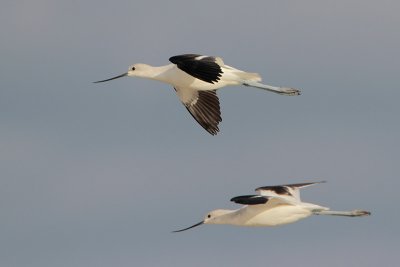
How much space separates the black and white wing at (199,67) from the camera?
2278 cm

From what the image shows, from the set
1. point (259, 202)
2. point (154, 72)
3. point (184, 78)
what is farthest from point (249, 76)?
point (259, 202)

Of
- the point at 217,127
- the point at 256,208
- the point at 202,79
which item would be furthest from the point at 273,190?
the point at 217,127

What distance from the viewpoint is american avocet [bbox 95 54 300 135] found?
23000 millimetres

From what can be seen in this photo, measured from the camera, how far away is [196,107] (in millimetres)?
26312

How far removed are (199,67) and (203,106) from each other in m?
3.34

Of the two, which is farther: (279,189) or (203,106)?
(203,106)

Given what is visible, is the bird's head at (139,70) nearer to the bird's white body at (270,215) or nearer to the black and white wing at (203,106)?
the black and white wing at (203,106)

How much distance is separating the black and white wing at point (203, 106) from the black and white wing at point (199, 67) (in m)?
2.67

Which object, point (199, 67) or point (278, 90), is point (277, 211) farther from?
point (278, 90)

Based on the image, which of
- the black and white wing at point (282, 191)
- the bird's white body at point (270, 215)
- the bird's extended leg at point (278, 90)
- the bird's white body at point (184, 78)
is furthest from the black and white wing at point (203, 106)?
the black and white wing at point (282, 191)

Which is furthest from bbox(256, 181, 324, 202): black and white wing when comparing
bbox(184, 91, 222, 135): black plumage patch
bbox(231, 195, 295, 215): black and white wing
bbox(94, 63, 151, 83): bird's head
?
bbox(94, 63, 151, 83): bird's head

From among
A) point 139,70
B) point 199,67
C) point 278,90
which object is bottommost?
point 278,90

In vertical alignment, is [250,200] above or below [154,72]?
below

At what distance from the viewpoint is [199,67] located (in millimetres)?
22969
